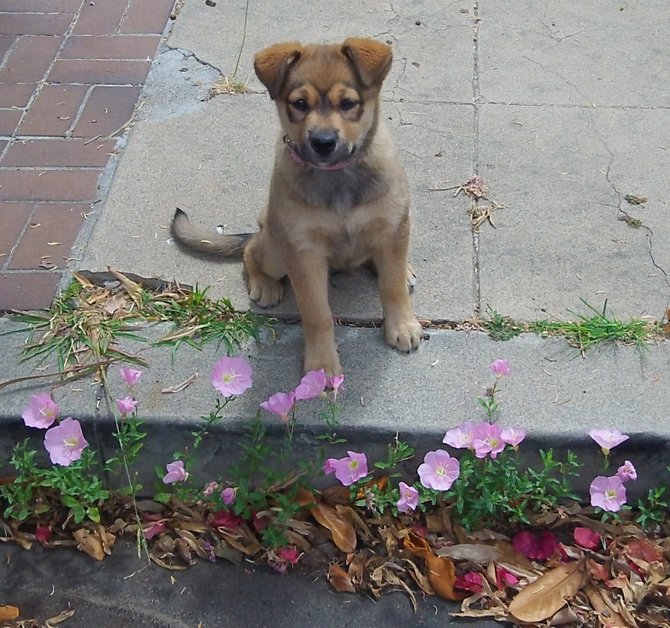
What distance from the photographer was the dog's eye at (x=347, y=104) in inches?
101

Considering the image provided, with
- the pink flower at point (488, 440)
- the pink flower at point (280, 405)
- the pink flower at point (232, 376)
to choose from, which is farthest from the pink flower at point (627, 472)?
the pink flower at point (232, 376)

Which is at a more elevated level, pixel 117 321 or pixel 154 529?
pixel 117 321

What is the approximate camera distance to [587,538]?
100 inches

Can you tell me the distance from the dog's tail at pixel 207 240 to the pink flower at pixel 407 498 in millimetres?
1150

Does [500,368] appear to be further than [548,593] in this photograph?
Yes

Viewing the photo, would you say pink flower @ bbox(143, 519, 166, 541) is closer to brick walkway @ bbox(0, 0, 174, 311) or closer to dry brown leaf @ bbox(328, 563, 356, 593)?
dry brown leaf @ bbox(328, 563, 356, 593)

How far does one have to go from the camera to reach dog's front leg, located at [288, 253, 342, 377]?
274 cm

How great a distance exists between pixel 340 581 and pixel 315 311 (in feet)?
2.75

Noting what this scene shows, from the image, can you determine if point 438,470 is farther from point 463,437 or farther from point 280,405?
point 280,405

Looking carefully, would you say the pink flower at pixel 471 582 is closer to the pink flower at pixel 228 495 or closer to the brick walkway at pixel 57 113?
the pink flower at pixel 228 495

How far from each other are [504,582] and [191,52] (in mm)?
3173

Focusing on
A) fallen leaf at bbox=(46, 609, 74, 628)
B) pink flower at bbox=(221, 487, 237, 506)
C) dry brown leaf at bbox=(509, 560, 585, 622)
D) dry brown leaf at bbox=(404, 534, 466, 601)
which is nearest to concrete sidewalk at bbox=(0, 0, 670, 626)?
pink flower at bbox=(221, 487, 237, 506)

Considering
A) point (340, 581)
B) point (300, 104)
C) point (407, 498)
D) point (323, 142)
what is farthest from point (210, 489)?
point (300, 104)

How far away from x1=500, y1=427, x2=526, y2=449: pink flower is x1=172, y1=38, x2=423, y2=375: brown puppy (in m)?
0.50
